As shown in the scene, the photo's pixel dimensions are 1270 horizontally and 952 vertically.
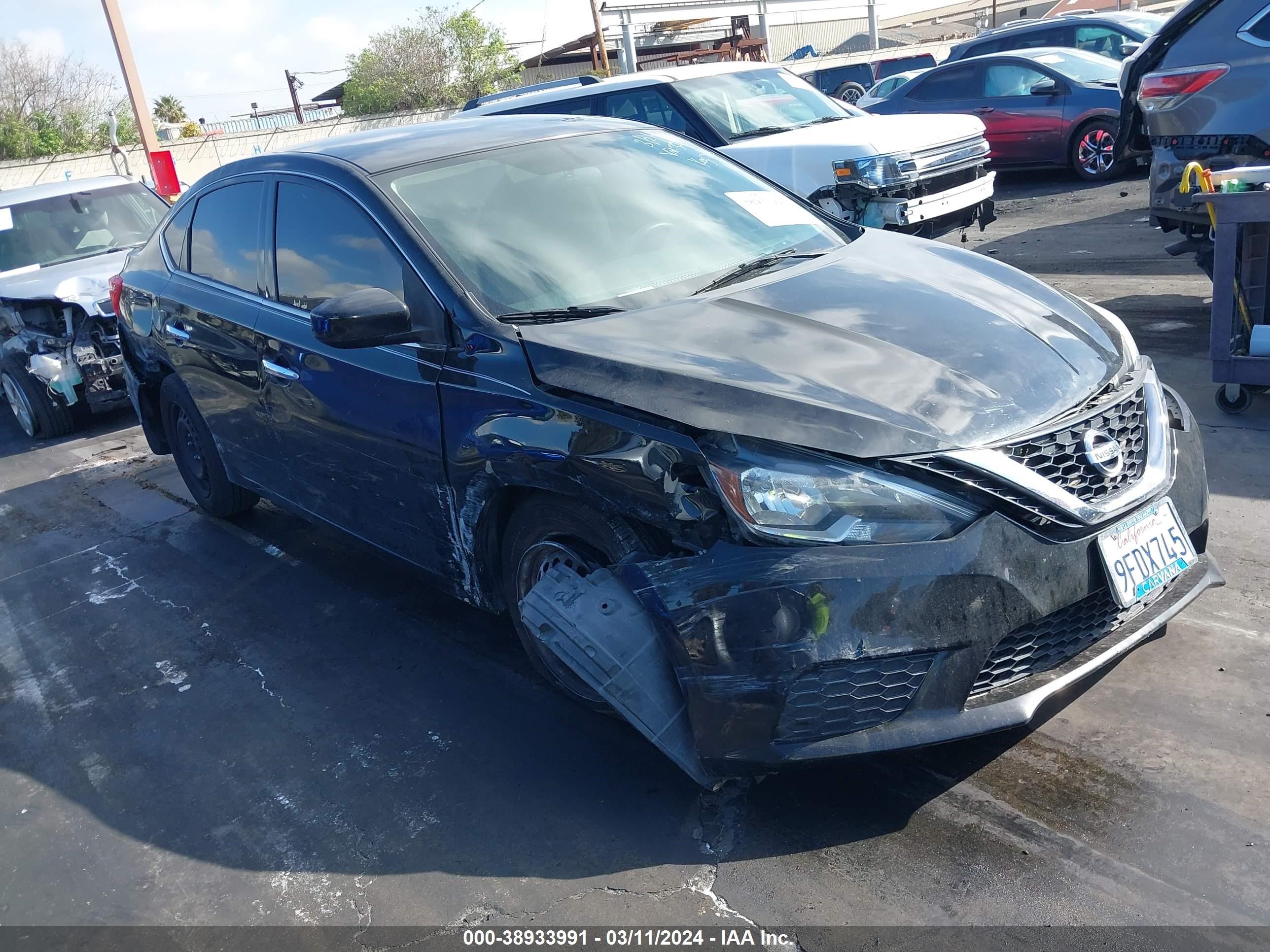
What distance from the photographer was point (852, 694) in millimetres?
2525

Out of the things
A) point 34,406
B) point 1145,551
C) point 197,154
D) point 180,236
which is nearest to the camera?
point 1145,551

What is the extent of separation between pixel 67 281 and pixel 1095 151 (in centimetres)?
1066

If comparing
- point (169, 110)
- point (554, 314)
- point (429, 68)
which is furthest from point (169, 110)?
point (554, 314)

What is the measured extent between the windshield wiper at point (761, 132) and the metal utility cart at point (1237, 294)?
4.76m

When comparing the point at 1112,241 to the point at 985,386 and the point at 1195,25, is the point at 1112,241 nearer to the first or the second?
the point at 1195,25

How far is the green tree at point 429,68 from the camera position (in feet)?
131

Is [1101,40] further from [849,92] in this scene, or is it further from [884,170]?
[849,92]

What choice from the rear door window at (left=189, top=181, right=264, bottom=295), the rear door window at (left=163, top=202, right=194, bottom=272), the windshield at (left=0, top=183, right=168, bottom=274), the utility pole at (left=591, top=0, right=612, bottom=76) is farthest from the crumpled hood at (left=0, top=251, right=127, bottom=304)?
the utility pole at (left=591, top=0, right=612, bottom=76)

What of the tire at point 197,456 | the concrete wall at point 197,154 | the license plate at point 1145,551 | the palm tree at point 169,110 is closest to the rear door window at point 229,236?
the tire at point 197,456

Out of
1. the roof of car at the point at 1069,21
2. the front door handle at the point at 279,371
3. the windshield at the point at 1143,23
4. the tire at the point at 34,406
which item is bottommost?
the tire at the point at 34,406

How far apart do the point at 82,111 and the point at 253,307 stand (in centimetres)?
3734

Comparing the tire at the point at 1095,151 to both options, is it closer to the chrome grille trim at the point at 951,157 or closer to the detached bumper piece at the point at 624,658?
the chrome grille trim at the point at 951,157

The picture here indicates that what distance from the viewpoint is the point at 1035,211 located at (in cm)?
1132

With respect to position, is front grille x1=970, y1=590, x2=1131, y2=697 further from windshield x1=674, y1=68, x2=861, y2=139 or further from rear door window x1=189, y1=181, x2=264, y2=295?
windshield x1=674, y1=68, x2=861, y2=139
